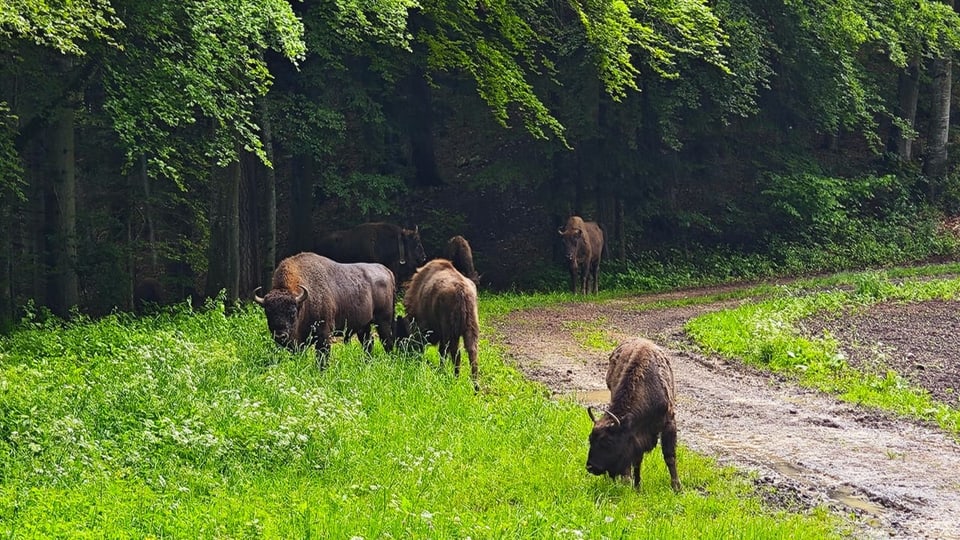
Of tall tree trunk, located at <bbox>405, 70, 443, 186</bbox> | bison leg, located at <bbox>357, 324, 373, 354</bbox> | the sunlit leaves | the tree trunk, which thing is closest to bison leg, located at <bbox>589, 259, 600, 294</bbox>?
tall tree trunk, located at <bbox>405, 70, 443, 186</bbox>

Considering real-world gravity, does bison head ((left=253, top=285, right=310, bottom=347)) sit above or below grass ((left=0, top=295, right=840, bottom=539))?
above

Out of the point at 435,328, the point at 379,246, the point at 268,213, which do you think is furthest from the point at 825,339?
the point at 379,246

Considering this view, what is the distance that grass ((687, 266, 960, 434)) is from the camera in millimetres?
11938

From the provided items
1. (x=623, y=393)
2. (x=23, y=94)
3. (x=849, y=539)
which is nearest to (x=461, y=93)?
(x=23, y=94)

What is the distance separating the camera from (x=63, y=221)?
61.8ft

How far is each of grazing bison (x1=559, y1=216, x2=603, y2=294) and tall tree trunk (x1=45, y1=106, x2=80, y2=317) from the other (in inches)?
473

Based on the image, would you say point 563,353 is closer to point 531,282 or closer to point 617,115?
point 531,282

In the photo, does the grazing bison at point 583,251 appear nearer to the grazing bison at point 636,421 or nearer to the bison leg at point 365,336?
the bison leg at point 365,336

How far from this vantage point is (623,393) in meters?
8.66

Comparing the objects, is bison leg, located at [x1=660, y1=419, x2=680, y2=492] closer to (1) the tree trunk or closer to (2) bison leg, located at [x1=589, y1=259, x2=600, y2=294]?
(1) the tree trunk

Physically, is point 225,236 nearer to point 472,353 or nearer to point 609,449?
point 472,353

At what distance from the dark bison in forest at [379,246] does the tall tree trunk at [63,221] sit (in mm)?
8862

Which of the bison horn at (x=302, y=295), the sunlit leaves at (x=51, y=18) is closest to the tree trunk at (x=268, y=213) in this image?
the sunlit leaves at (x=51, y=18)

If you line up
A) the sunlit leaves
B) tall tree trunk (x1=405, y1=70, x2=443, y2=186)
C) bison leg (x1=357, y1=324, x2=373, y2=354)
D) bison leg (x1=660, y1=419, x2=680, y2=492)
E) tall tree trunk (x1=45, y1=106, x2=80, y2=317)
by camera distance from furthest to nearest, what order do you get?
tall tree trunk (x1=405, y1=70, x2=443, y2=186) < tall tree trunk (x1=45, y1=106, x2=80, y2=317) < bison leg (x1=357, y1=324, x2=373, y2=354) < the sunlit leaves < bison leg (x1=660, y1=419, x2=680, y2=492)
